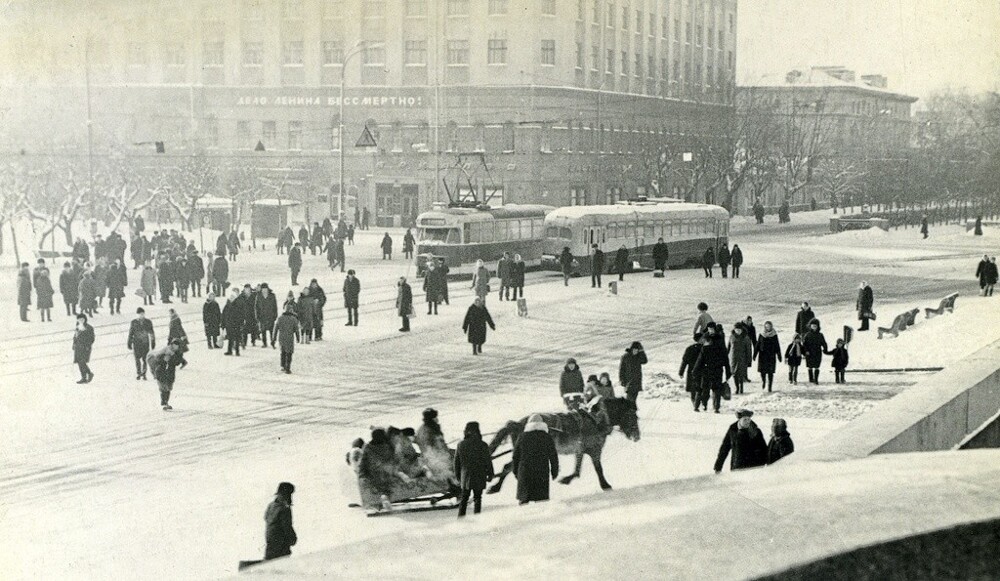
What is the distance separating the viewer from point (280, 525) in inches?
306

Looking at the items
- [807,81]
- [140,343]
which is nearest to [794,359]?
[140,343]

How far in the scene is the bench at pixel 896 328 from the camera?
17611 mm

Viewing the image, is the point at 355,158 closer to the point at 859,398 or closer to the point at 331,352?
the point at 331,352

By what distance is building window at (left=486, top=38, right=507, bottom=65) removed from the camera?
84.0 ft

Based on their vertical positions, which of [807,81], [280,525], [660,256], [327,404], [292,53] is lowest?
[327,404]

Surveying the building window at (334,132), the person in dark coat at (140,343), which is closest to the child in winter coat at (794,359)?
the person in dark coat at (140,343)

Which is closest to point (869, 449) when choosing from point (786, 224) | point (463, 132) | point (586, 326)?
point (586, 326)

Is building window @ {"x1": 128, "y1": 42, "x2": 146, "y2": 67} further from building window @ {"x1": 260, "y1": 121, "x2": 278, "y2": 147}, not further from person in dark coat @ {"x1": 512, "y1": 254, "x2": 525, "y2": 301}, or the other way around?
building window @ {"x1": 260, "y1": 121, "x2": 278, "y2": 147}

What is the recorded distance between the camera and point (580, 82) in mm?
26766

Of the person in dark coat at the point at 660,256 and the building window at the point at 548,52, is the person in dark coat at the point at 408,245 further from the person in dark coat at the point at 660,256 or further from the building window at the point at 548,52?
the person in dark coat at the point at 660,256

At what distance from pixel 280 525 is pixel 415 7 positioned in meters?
17.9

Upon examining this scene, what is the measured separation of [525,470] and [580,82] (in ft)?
63.4

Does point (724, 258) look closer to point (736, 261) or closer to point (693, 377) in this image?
point (736, 261)

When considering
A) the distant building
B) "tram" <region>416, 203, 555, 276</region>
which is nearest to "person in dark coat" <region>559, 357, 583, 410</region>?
the distant building
